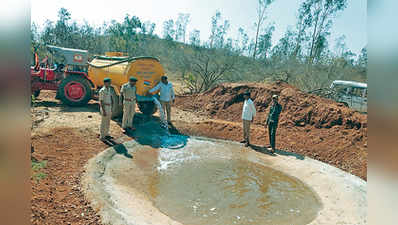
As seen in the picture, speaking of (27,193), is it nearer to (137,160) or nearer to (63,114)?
(137,160)

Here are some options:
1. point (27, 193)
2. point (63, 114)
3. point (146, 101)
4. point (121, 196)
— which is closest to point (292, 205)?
point (121, 196)

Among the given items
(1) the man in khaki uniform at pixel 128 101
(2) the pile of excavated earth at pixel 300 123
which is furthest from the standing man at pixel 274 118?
(1) the man in khaki uniform at pixel 128 101

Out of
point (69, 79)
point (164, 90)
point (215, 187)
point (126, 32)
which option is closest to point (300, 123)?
point (164, 90)

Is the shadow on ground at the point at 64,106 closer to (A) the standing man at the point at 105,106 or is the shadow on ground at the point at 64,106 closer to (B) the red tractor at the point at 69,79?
(B) the red tractor at the point at 69,79

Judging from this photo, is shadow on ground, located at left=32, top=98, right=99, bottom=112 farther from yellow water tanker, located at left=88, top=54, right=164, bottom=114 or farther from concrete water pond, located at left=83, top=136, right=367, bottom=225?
concrete water pond, located at left=83, top=136, right=367, bottom=225

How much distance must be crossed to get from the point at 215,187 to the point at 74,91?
21.0 ft

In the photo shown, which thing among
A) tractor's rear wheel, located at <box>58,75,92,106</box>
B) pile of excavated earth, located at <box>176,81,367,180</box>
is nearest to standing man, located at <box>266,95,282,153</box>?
pile of excavated earth, located at <box>176,81,367,180</box>

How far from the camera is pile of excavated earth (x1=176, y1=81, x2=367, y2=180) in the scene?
7.07 metres

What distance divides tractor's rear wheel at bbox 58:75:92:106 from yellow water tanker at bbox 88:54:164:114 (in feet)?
1.12

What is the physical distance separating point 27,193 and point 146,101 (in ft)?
27.3

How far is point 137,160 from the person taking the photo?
5.87 meters

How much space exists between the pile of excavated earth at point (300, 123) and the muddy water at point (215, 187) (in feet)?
5.93

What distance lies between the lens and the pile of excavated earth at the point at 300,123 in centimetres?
707

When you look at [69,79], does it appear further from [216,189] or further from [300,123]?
[300,123]
